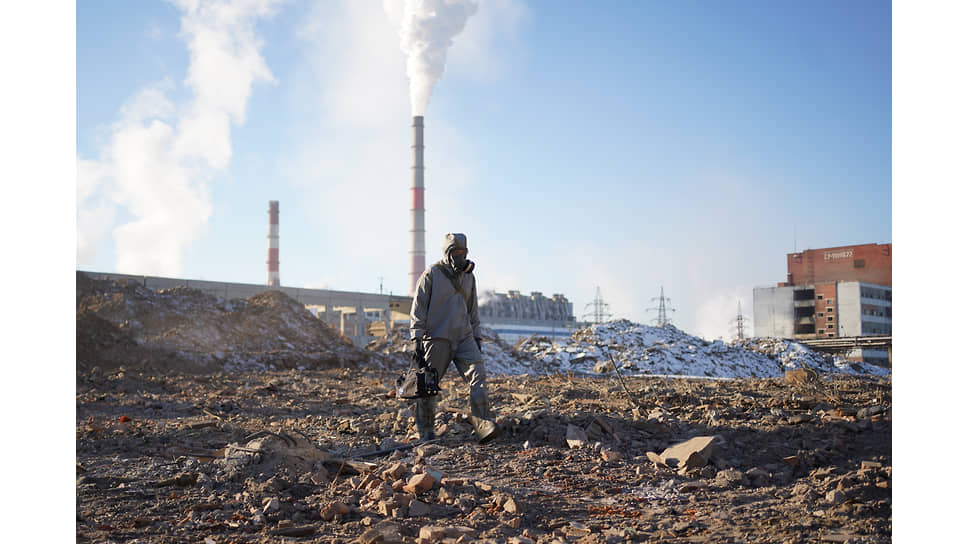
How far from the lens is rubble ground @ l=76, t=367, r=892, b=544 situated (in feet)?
11.4

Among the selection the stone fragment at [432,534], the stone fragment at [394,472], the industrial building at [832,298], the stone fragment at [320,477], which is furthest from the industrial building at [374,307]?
the stone fragment at [432,534]

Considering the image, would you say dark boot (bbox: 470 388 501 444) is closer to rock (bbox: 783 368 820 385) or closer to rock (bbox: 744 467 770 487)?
rock (bbox: 744 467 770 487)

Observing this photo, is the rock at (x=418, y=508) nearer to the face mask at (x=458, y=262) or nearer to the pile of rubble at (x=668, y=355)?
the face mask at (x=458, y=262)

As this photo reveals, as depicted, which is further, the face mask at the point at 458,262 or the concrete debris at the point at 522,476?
the face mask at the point at 458,262

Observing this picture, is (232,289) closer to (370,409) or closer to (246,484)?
(370,409)

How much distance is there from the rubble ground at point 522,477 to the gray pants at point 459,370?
0.67 ft

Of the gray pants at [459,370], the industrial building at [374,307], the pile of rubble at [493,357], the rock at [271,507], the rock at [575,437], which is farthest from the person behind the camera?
the industrial building at [374,307]

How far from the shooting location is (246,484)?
4500mm

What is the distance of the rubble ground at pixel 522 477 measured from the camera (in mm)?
3473

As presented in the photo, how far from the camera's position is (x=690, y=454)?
466 centimetres

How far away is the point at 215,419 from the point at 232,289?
25.4 metres

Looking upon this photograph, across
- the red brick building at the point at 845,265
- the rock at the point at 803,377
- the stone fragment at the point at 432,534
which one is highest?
the red brick building at the point at 845,265

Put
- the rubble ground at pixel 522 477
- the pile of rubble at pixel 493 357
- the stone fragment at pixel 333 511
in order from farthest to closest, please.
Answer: the pile of rubble at pixel 493 357
the stone fragment at pixel 333 511
the rubble ground at pixel 522 477

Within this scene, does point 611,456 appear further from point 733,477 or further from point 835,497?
point 835,497
